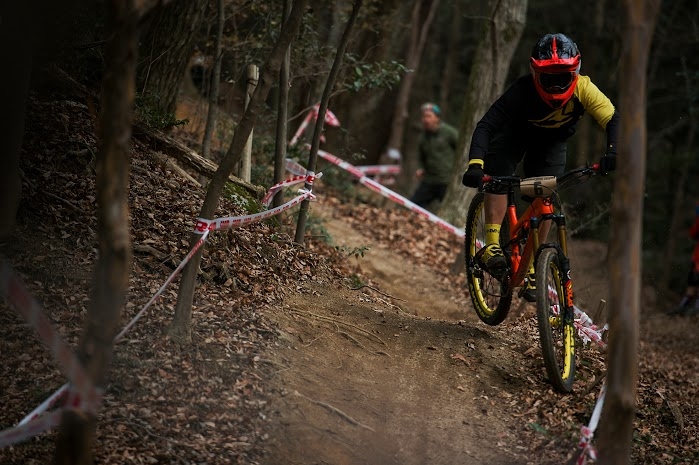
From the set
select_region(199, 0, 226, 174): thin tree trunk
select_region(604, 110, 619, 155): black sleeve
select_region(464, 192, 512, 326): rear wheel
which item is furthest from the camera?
select_region(199, 0, 226, 174): thin tree trunk

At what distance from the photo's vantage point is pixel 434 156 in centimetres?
1449

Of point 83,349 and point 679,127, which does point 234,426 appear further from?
point 679,127

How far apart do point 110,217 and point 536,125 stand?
4083 mm

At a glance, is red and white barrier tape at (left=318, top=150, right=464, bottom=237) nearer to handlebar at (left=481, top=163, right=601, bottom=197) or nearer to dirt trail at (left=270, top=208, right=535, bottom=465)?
dirt trail at (left=270, top=208, right=535, bottom=465)

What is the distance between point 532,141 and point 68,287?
3.94 meters

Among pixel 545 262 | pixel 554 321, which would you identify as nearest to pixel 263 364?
pixel 545 262

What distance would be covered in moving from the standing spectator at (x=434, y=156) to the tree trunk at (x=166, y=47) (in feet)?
21.1

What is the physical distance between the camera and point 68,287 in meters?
5.93

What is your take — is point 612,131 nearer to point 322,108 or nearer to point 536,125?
point 536,125

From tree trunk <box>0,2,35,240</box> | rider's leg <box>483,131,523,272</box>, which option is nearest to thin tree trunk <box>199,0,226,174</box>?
tree trunk <box>0,2,35,240</box>

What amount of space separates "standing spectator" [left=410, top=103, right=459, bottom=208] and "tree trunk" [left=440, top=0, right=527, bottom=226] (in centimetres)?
128

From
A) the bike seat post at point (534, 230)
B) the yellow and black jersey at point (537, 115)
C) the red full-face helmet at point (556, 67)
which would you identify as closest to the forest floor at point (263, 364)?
the bike seat post at point (534, 230)

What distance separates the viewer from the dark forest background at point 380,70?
28.0 feet

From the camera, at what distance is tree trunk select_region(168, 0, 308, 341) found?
5.30 m
